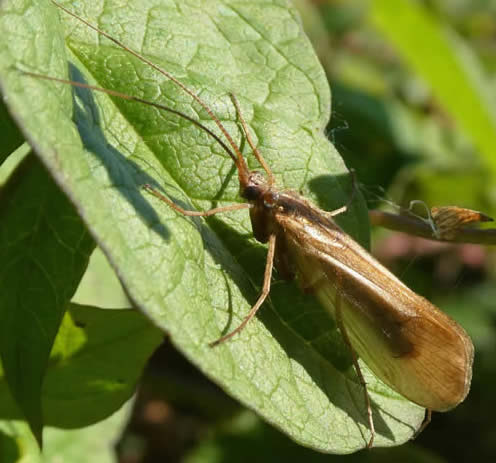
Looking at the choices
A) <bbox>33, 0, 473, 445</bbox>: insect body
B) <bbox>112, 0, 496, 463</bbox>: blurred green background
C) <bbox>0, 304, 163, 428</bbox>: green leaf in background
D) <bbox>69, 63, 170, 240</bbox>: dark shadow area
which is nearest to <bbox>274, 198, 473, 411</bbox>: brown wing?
<bbox>33, 0, 473, 445</bbox>: insect body

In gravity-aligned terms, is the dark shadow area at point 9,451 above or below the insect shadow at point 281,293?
below

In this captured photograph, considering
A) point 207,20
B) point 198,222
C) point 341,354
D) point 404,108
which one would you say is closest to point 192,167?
point 198,222

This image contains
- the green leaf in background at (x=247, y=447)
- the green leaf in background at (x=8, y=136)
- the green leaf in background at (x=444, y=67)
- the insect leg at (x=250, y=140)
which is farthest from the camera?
the green leaf in background at (x=444, y=67)

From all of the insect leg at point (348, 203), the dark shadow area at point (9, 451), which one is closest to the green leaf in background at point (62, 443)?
the dark shadow area at point (9, 451)

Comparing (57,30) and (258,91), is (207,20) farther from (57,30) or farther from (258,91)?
(57,30)

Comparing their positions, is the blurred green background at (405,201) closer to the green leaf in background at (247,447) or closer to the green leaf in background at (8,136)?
the green leaf in background at (247,447)

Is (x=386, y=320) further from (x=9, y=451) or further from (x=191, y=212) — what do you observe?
(x=9, y=451)

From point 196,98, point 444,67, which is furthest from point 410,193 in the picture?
point 196,98

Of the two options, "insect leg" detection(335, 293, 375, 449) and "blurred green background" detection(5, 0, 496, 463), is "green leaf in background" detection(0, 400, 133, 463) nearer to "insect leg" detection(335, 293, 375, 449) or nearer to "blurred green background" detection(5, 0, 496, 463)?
"blurred green background" detection(5, 0, 496, 463)
